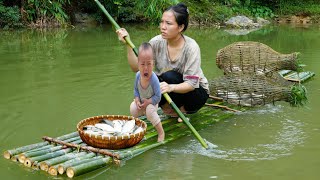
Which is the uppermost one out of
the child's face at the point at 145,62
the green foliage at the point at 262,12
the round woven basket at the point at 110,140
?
the child's face at the point at 145,62

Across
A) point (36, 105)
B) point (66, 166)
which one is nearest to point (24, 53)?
point (36, 105)

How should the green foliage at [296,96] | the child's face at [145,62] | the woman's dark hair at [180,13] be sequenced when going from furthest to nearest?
the green foliage at [296,96], the woman's dark hair at [180,13], the child's face at [145,62]

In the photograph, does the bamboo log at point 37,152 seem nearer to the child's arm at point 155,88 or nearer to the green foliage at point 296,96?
the child's arm at point 155,88

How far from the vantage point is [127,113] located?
4805 mm

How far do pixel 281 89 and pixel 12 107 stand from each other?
281 cm

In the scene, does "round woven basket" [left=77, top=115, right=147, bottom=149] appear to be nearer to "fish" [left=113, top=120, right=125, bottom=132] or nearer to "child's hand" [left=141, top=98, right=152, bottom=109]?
"fish" [left=113, top=120, right=125, bottom=132]

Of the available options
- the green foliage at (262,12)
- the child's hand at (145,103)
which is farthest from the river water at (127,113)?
the green foliage at (262,12)

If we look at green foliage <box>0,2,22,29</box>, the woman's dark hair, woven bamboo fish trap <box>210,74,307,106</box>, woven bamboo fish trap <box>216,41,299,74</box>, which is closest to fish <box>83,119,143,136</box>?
the woman's dark hair

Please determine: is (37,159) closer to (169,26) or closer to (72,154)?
(72,154)

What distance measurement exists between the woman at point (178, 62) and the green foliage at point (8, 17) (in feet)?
33.6

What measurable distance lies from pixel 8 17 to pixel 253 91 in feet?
33.4

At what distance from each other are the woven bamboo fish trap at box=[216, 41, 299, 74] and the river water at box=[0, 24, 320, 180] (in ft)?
1.72

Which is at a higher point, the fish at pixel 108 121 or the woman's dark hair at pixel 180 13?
the woman's dark hair at pixel 180 13

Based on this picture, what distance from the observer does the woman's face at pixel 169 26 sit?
12.4ft
